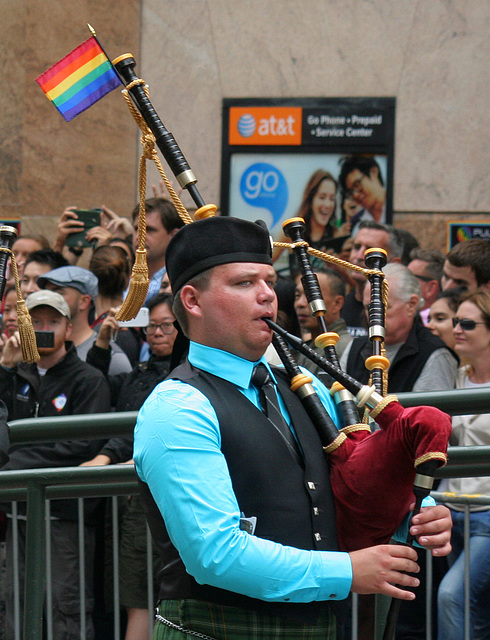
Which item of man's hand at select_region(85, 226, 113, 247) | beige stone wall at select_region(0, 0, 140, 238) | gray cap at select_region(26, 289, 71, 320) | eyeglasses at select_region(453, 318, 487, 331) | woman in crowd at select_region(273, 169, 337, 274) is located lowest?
eyeglasses at select_region(453, 318, 487, 331)

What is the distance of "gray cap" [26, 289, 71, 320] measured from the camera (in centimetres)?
463

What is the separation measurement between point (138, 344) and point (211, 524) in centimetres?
334

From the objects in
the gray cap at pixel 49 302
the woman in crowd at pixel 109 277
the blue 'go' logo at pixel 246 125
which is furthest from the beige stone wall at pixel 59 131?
the gray cap at pixel 49 302

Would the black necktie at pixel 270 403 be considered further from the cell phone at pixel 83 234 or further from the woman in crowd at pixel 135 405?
the cell phone at pixel 83 234

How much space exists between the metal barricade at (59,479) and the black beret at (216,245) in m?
1.10

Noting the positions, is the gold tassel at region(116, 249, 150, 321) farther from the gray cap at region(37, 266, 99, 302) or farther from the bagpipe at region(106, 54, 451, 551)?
the gray cap at region(37, 266, 99, 302)

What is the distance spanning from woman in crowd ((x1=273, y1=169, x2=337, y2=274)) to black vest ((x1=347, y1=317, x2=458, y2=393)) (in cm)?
334

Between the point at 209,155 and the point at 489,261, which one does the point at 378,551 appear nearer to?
the point at 489,261

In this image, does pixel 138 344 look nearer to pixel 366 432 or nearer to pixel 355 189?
pixel 355 189

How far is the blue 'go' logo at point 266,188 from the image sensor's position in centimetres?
769

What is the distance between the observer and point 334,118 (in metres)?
7.58

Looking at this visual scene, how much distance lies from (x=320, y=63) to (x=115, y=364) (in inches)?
152

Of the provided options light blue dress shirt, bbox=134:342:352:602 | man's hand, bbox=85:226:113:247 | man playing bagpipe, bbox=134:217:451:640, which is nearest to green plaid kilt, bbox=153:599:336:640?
man playing bagpipe, bbox=134:217:451:640

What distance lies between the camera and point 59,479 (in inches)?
134
